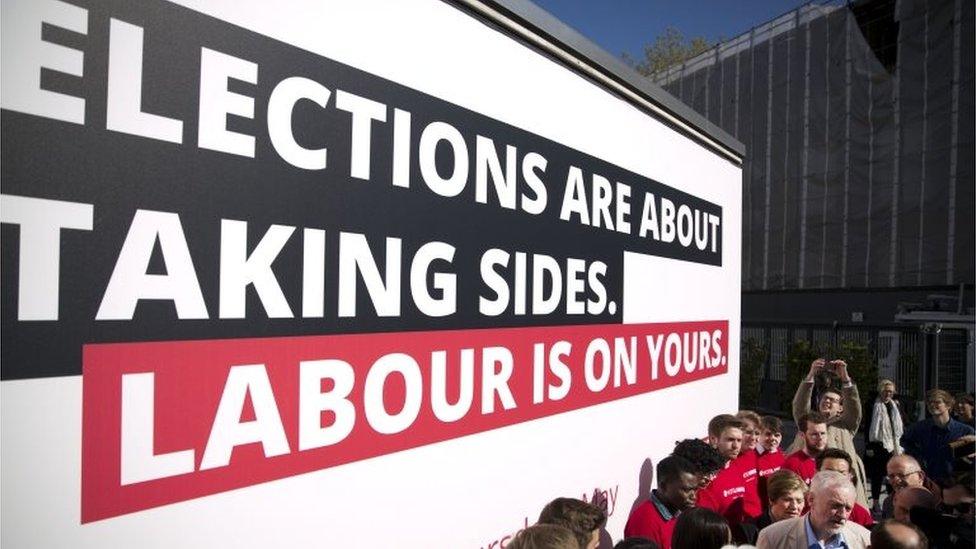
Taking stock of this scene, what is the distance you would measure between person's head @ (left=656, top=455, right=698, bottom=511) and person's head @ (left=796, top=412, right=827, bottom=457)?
5.65ft

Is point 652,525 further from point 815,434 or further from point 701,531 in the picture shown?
point 815,434

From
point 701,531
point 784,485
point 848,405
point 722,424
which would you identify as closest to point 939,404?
point 848,405

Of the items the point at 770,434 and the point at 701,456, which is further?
the point at 770,434

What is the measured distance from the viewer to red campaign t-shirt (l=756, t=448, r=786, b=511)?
4.56m

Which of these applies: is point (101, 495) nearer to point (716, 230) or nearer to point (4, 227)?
point (4, 227)

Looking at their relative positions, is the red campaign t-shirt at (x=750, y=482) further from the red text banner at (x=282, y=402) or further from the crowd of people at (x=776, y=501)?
the red text banner at (x=282, y=402)

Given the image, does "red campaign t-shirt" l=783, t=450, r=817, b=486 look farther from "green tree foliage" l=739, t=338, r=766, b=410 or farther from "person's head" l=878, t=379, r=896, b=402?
"green tree foliage" l=739, t=338, r=766, b=410

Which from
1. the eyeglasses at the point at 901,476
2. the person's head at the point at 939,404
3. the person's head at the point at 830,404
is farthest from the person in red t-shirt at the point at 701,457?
the person's head at the point at 939,404

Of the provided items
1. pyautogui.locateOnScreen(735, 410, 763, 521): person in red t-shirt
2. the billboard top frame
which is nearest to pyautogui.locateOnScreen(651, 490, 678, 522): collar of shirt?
pyautogui.locateOnScreen(735, 410, 763, 521): person in red t-shirt

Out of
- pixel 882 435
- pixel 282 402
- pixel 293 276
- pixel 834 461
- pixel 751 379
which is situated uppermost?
pixel 293 276

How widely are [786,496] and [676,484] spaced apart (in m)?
0.64

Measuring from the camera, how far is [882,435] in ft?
26.8

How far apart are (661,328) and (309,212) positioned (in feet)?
9.53

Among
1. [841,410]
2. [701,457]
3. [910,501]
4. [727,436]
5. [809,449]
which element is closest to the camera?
[910,501]
